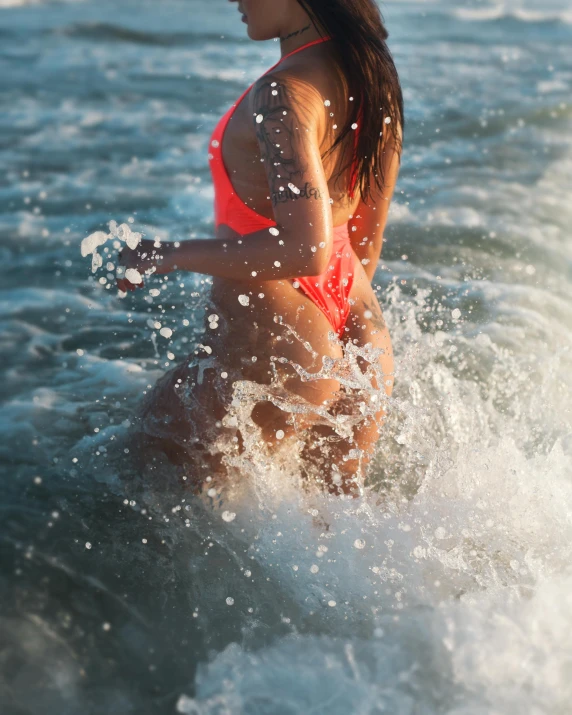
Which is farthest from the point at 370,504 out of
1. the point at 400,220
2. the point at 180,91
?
the point at 180,91

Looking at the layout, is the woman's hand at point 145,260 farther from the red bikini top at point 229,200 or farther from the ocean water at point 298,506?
the ocean water at point 298,506

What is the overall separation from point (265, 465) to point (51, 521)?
87 centimetres

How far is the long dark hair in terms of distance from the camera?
7.91 feet

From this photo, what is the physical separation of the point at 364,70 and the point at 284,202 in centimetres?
53

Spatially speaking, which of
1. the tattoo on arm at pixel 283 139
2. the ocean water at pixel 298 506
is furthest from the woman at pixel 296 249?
the ocean water at pixel 298 506

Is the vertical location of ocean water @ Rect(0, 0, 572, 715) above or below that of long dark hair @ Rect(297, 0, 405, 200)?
below

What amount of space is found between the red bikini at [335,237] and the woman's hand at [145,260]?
274 mm

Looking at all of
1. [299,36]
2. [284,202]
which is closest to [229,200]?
[284,202]

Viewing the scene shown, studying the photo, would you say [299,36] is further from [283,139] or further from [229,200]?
[229,200]

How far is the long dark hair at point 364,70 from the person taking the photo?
2410 millimetres

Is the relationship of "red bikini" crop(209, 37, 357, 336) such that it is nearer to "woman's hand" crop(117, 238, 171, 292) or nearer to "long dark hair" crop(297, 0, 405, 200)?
"long dark hair" crop(297, 0, 405, 200)

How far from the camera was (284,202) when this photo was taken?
231 centimetres

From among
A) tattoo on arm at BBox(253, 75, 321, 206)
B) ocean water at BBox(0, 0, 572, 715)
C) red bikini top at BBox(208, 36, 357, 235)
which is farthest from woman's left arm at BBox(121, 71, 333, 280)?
ocean water at BBox(0, 0, 572, 715)

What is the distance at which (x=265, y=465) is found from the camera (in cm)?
297
